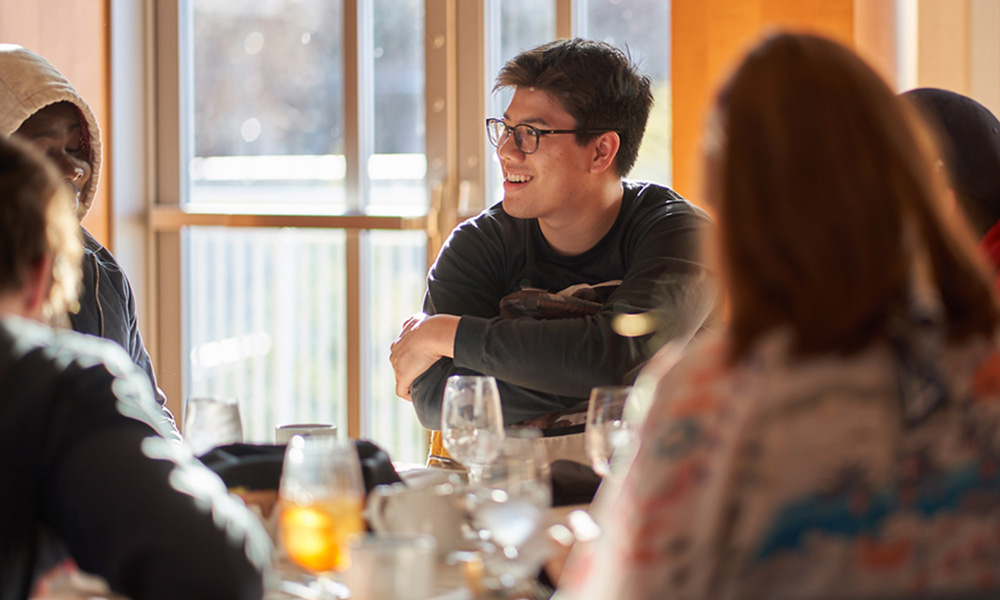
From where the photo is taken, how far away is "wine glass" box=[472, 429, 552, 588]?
3.63 feet

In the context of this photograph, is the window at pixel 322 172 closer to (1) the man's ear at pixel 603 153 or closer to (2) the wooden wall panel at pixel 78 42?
(2) the wooden wall panel at pixel 78 42

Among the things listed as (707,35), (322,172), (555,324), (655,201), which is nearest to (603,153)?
(655,201)

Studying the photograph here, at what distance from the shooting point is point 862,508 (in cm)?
80

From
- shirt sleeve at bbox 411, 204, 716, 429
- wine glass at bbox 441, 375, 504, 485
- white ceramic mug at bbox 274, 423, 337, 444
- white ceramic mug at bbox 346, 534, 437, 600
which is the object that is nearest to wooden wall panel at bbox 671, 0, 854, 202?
shirt sleeve at bbox 411, 204, 716, 429

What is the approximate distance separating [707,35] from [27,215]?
93.3 inches

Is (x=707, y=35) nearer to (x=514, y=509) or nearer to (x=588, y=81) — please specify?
(x=588, y=81)

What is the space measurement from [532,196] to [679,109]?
100 centimetres

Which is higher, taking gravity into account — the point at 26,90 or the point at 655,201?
the point at 26,90

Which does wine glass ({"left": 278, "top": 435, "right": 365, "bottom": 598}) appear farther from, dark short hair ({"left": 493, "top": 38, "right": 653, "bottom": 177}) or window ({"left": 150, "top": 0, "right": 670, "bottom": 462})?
window ({"left": 150, "top": 0, "right": 670, "bottom": 462})

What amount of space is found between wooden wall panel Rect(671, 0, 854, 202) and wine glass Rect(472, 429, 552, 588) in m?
1.84

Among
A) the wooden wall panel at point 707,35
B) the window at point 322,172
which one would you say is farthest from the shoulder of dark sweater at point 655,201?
the window at point 322,172

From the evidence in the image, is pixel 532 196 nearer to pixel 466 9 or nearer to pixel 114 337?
pixel 114 337

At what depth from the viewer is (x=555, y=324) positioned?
1.96 metres

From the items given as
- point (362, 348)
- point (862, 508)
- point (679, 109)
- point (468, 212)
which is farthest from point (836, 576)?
point (362, 348)
